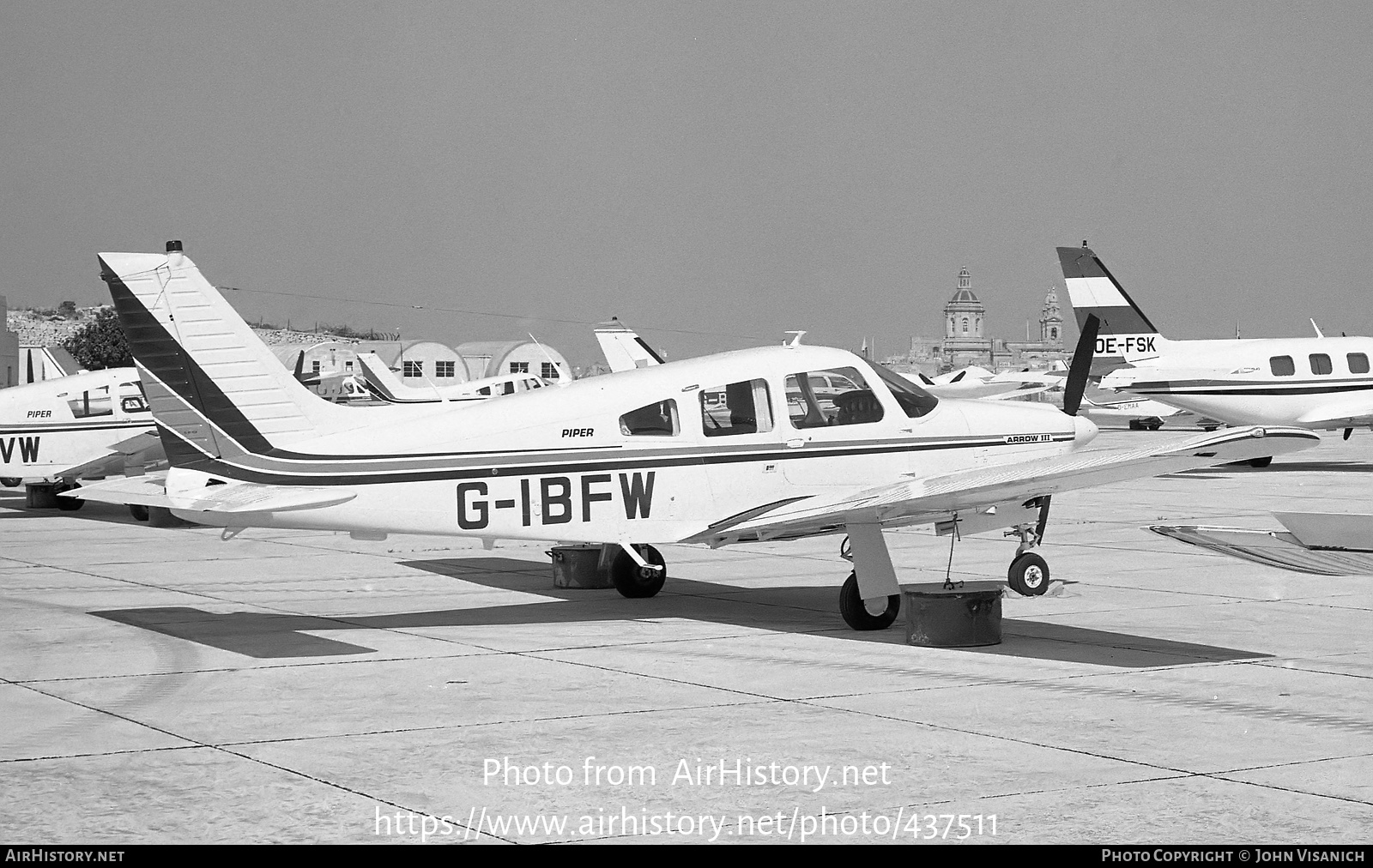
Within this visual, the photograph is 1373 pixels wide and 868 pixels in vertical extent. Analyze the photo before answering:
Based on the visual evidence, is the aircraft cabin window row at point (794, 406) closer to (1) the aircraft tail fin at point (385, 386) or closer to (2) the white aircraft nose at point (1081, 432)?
(2) the white aircraft nose at point (1081, 432)

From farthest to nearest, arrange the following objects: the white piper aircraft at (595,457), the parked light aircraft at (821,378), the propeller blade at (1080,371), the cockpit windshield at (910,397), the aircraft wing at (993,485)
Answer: the parked light aircraft at (821,378) → the propeller blade at (1080,371) → the cockpit windshield at (910,397) → the white piper aircraft at (595,457) → the aircraft wing at (993,485)

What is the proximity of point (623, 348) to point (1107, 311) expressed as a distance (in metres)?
14.2

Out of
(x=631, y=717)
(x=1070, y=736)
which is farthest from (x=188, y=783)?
(x=1070, y=736)

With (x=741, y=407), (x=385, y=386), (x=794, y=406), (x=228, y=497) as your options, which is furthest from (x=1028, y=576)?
(x=385, y=386)

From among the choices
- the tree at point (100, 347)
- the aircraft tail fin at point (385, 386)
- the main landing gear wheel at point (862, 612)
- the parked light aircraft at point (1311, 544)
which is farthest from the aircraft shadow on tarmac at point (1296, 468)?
the tree at point (100, 347)

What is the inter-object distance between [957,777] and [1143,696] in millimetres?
2640

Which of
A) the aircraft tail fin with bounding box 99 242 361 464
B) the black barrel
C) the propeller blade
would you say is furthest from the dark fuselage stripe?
the propeller blade

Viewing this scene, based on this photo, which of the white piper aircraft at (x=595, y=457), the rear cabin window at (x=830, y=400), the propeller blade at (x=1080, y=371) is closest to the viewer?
the white piper aircraft at (x=595, y=457)

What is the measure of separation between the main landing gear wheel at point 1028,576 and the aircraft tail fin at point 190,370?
20.1 ft

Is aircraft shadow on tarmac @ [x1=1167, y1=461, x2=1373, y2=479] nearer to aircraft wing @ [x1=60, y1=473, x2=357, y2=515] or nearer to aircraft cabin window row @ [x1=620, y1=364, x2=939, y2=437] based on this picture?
aircraft cabin window row @ [x1=620, y1=364, x2=939, y2=437]

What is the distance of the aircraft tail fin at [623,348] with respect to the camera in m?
29.9

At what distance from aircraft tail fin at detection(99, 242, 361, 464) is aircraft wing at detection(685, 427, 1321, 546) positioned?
373 cm

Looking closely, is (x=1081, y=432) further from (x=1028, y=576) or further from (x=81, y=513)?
(x=81, y=513)

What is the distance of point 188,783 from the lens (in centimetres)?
756
